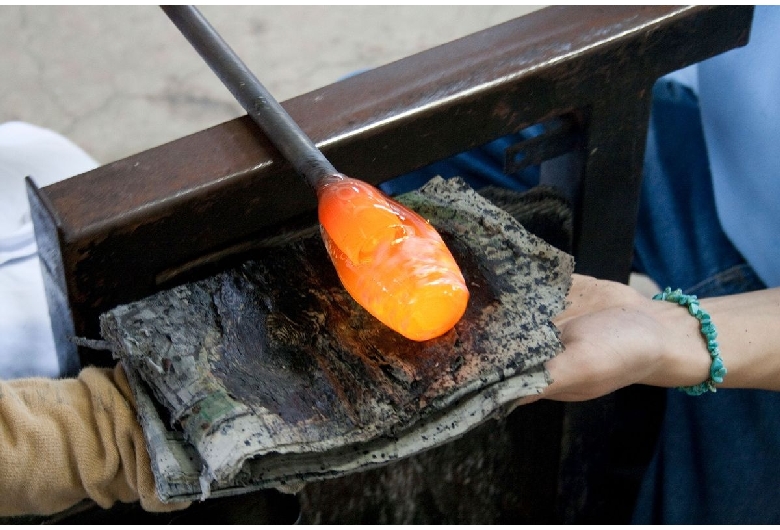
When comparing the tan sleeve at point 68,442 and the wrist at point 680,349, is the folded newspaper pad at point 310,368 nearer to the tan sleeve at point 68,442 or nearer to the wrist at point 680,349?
the tan sleeve at point 68,442

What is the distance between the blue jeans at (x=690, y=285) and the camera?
119 cm

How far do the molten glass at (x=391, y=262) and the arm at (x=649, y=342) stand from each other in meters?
0.18

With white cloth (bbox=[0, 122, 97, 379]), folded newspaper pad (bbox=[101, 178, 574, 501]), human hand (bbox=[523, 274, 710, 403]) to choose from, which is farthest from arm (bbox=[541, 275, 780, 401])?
white cloth (bbox=[0, 122, 97, 379])

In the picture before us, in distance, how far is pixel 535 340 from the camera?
27.7 inches

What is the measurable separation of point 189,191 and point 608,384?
1.33 ft

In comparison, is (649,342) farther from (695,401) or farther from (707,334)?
(695,401)

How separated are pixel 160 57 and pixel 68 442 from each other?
1.61m

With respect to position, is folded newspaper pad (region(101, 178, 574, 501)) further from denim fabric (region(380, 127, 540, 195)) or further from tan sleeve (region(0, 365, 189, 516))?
denim fabric (region(380, 127, 540, 195))

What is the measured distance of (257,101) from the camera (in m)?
0.80

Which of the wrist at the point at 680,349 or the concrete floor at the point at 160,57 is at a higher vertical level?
the concrete floor at the point at 160,57

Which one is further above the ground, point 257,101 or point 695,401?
point 257,101

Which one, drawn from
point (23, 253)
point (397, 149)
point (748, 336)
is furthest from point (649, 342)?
point (23, 253)

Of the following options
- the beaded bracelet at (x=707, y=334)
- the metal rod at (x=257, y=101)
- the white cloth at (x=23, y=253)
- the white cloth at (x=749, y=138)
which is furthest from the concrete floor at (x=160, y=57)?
the beaded bracelet at (x=707, y=334)

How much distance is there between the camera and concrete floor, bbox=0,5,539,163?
2.05m
